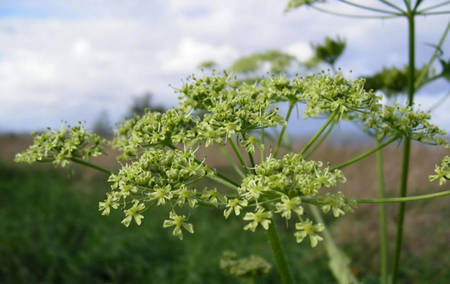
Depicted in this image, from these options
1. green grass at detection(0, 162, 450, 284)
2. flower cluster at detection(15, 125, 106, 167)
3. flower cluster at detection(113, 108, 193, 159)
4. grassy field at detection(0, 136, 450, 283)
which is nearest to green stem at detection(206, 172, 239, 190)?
flower cluster at detection(113, 108, 193, 159)

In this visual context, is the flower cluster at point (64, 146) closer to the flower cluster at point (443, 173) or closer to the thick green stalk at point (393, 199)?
the thick green stalk at point (393, 199)

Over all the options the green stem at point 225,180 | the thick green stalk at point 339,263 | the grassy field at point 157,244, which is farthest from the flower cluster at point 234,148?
the grassy field at point 157,244

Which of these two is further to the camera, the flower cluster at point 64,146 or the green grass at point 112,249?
the green grass at point 112,249

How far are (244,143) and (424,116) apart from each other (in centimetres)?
124

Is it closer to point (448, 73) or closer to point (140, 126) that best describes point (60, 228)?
point (140, 126)

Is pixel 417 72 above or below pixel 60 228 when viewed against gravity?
above

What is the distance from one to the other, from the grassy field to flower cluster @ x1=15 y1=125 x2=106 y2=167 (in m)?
2.15

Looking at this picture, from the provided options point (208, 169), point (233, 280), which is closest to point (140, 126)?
point (208, 169)

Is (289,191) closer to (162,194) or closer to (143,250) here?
(162,194)

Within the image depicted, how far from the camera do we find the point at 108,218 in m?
9.74

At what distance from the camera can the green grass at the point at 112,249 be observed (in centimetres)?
675

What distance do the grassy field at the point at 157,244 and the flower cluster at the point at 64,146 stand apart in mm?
2148

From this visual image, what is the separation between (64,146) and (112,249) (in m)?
4.75

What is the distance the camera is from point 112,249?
23.7ft
